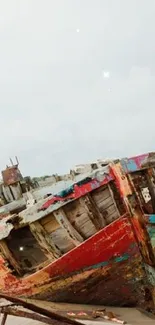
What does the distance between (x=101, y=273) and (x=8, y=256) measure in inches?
81.7

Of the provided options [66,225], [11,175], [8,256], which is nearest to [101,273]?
[66,225]

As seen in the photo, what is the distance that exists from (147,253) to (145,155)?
5.69 ft

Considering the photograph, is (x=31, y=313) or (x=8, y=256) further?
(x=8, y=256)

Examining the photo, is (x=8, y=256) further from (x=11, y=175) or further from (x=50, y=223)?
(x=11, y=175)

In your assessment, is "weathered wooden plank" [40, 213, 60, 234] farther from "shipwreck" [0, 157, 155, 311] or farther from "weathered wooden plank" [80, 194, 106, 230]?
"weathered wooden plank" [80, 194, 106, 230]

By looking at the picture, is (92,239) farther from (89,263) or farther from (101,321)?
(101,321)

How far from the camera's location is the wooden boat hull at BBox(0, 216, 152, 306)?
18.9 ft

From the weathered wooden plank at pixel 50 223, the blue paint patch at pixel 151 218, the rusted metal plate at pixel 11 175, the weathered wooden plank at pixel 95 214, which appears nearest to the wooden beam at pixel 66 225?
the weathered wooden plank at pixel 50 223

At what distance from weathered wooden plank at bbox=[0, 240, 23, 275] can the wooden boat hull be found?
377mm

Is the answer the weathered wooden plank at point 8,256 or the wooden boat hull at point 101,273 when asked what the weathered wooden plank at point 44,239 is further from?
the weathered wooden plank at point 8,256

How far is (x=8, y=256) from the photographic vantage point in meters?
6.73

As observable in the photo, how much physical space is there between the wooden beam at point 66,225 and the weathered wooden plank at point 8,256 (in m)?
1.49

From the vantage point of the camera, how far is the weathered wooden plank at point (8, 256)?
6622 millimetres

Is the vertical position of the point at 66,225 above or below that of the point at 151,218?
above
